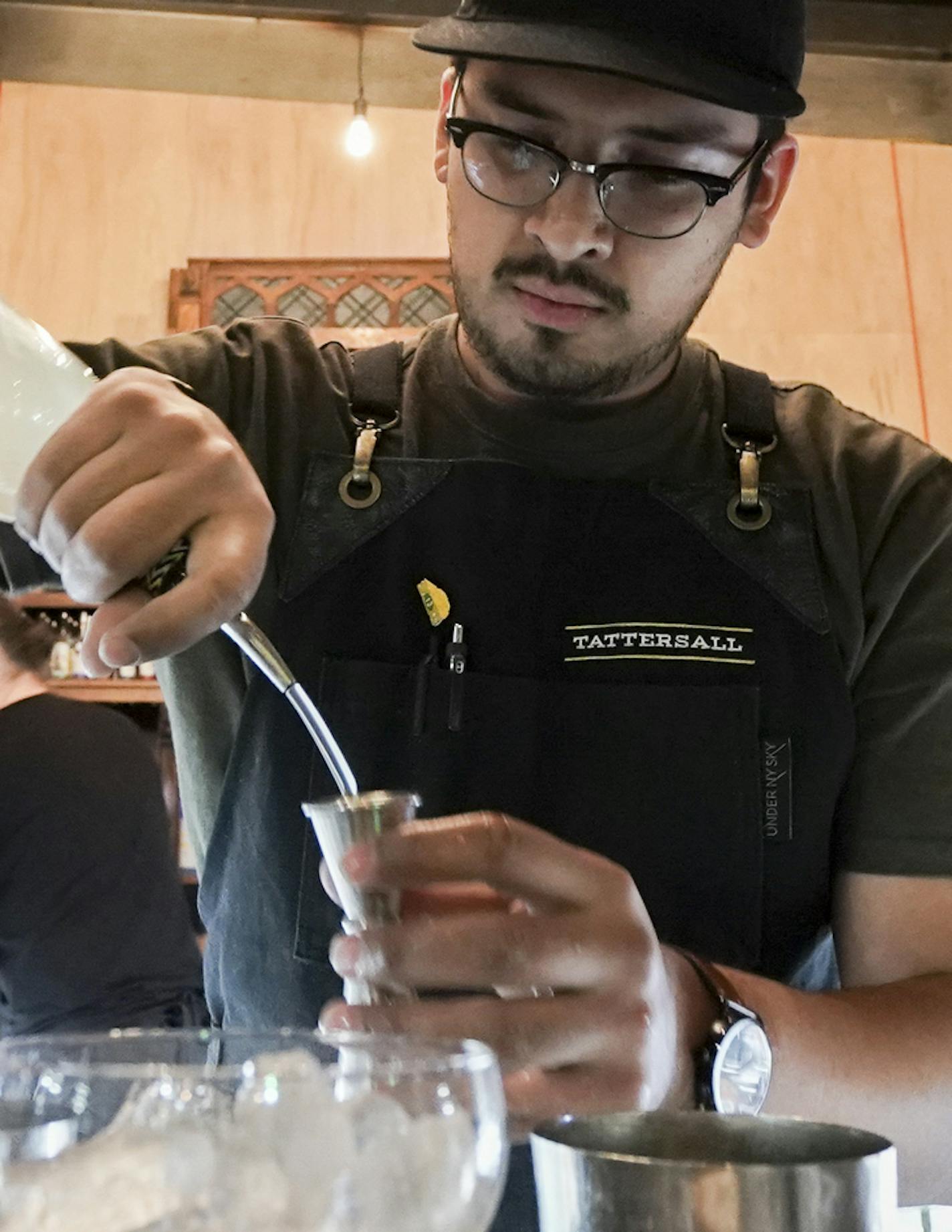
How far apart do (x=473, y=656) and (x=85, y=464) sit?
1.74 ft

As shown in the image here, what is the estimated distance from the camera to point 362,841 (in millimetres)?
681

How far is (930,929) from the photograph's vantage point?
1.15m

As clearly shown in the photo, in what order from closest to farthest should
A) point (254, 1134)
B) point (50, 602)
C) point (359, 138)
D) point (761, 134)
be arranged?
point (254, 1134), point (761, 134), point (359, 138), point (50, 602)

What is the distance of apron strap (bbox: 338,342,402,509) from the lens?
1.25m

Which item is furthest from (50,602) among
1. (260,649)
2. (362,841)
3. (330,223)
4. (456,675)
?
(362,841)

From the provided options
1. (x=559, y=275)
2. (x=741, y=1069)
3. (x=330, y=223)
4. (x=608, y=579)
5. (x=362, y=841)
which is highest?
(x=330, y=223)

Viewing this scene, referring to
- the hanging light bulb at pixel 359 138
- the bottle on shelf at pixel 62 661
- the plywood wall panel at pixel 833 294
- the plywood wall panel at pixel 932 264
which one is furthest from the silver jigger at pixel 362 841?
the plywood wall panel at pixel 932 264

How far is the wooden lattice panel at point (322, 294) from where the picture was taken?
10.3ft

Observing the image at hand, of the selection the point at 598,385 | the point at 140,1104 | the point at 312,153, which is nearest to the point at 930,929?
the point at 598,385

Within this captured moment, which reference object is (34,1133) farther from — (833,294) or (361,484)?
(833,294)

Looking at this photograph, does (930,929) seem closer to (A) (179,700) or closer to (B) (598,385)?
(B) (598,385)

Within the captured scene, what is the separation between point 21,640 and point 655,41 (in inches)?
59.4

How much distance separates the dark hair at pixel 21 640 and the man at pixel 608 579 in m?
0.99

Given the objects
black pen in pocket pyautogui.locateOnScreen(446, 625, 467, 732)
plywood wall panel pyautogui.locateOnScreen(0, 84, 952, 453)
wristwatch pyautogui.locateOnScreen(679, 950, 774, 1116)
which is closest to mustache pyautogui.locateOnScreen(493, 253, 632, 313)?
black pen in pocket pyautogui.locateOnScreen(446, 625, 467, 732)
